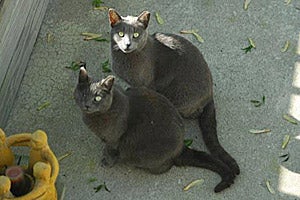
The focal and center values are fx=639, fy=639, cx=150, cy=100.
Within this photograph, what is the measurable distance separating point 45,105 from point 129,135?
0.61m

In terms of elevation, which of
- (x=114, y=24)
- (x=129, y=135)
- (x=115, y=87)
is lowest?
(x=129, y=135)

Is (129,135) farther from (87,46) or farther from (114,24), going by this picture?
(87,46)

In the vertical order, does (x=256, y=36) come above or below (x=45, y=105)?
above

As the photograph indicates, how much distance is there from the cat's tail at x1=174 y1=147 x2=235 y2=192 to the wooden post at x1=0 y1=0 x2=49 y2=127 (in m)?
0.94

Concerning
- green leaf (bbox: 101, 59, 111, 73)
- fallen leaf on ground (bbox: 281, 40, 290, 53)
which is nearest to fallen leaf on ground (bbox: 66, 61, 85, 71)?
green leaf (bbox: 101, 59, 111, 73)

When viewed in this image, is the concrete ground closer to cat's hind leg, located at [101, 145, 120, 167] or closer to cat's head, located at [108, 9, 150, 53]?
cat's hind leg, located at [101, 145, 120, 167]

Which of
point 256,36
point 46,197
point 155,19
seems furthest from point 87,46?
point 46,197

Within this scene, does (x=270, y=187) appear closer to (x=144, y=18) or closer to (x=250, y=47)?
(x=250, y=47)

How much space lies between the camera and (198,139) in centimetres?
324

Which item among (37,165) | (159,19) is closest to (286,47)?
(159,19)

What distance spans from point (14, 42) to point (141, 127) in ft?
2.81

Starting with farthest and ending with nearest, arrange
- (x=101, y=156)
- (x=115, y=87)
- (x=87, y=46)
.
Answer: (x=87, y=46)
(x=101, y=156)
(x=115, y=87)

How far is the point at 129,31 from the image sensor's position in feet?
9.96

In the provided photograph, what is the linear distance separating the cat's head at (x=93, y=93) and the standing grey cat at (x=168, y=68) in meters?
0.30
